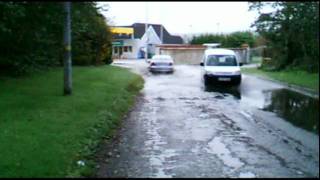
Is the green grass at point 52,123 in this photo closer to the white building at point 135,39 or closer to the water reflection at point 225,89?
the white building at point 135,39

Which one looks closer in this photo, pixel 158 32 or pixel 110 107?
pixel 110 107

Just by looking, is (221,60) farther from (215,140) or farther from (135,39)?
(215,140)

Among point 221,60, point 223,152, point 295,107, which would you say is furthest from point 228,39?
point 223,152

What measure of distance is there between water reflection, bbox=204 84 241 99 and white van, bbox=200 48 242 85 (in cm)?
45

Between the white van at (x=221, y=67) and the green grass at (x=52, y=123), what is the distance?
6531mm

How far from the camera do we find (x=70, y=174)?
8023 mm

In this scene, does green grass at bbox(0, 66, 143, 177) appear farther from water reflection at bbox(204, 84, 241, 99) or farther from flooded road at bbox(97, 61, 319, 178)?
water reflection at bbox(204, 84, 241, 99)

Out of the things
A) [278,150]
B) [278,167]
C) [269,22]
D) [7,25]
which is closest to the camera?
[278,167]

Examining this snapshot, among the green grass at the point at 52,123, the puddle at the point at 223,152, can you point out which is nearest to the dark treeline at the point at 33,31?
the green grass at the point at 52,123

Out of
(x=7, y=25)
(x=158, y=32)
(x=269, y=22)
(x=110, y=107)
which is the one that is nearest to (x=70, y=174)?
(x=110, y=107)

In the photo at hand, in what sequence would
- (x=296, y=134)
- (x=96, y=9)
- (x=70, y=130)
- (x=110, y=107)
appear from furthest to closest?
1. (x=96, y=9)
2. (x=110, y=107)
3. (x=296, y=134)
4. (x=70, y=130)

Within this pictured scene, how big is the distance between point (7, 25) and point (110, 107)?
461cm

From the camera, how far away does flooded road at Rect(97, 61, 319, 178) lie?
8727mm

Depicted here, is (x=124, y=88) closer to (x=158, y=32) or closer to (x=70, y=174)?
(x=158, y=32)
